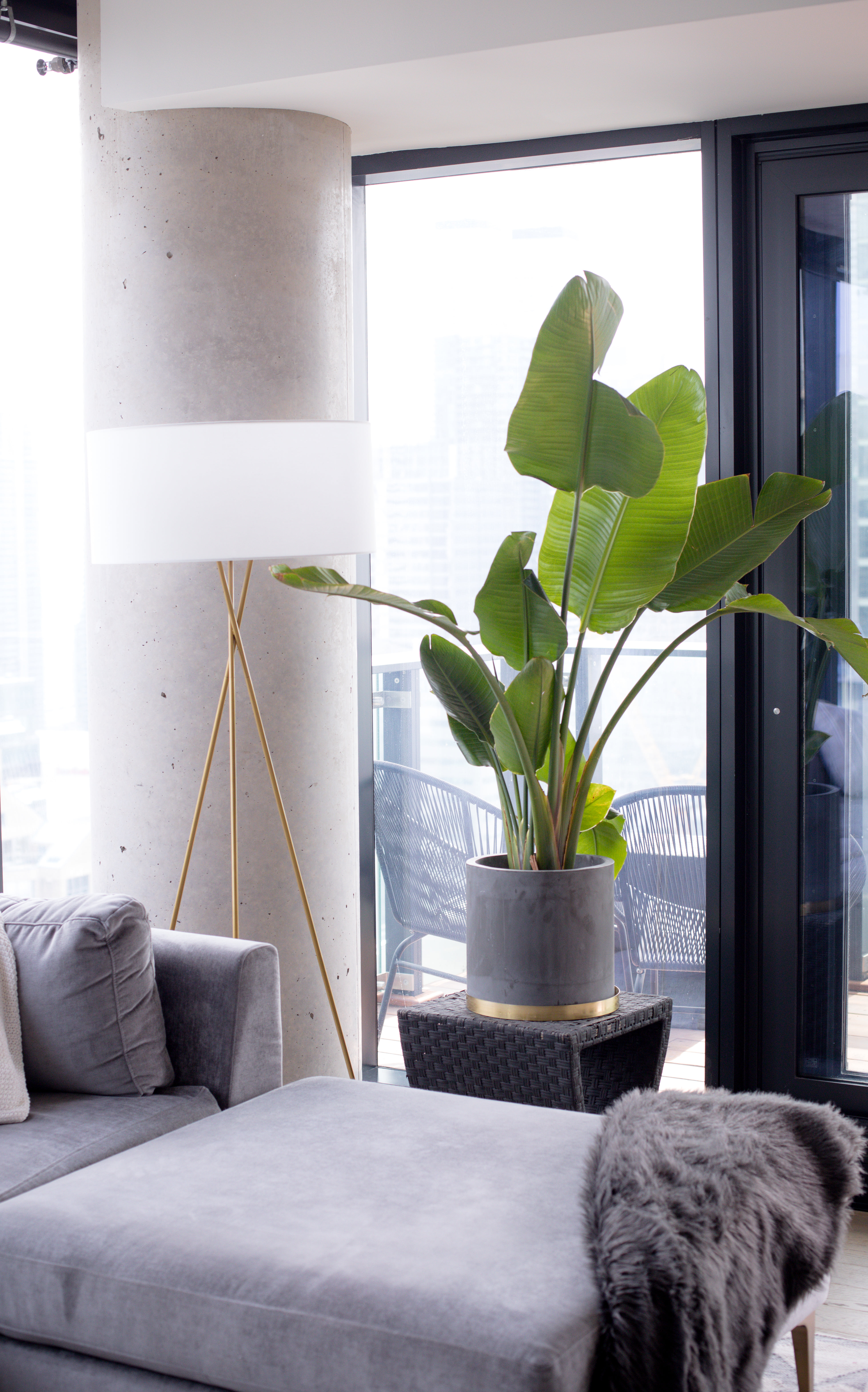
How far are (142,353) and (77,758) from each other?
131 centimetres

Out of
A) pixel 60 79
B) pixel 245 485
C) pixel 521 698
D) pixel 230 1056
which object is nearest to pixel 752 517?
pixel 521 698

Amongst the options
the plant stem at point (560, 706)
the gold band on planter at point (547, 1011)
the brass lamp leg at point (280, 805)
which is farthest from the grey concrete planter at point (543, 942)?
the brass lamp leg at point (280, 805)

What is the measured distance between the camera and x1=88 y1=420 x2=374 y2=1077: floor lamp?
8.50ft

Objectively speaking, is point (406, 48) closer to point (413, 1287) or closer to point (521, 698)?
point (521, 698)

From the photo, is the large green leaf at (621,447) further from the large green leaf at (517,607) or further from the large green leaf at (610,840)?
the large green leaf at (610,840)

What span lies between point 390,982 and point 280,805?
3.72 feet

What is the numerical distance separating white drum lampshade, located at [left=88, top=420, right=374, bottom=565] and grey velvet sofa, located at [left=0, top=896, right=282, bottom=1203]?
0.71 metres

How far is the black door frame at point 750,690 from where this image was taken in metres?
3.21

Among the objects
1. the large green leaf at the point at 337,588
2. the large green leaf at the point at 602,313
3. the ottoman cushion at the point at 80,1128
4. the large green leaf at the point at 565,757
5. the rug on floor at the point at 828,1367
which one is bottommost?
the rug on floor at the point at 828,1367

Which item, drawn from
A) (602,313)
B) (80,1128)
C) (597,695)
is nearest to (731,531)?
(597,695)

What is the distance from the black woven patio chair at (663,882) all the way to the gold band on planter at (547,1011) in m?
0.68

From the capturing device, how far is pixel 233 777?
2.93 metres

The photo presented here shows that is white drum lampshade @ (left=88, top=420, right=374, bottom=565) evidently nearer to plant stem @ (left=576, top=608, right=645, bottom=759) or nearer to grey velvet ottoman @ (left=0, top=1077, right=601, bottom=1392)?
plant stem @ (left=576, top=608, right=645, bottom=759)

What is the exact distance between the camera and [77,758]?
3.97 m
